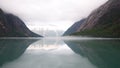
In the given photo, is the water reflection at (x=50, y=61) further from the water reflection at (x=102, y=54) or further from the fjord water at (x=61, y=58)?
the water reflection at (x=102, y=54)

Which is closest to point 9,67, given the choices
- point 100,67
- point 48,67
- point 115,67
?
point 48,67

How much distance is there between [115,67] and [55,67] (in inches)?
260

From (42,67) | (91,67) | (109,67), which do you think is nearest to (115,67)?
(109,67)

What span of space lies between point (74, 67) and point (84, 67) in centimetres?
114

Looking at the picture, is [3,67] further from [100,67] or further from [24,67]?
Answer: [100,67]

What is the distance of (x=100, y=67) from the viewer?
22547mm

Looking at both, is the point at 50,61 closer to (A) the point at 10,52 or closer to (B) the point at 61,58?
(B) the point at 61,58

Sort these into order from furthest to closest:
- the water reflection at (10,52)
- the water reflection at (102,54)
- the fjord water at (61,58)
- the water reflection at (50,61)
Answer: the water reflection at (10,52) → the water reflection at (102,54) → the fjord water at (61,58) → the water reflection at (50,61)

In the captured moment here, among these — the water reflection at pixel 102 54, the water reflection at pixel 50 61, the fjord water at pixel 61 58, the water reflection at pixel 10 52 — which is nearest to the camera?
the water reflection at pixel 50 61

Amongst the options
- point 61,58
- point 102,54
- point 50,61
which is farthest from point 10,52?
point 102,54

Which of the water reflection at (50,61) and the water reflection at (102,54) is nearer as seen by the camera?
the water reflection at (50,61)

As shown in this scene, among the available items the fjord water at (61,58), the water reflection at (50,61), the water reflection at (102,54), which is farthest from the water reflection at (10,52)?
the water reflection at (102,54)

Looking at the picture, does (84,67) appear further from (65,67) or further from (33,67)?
(33,67)

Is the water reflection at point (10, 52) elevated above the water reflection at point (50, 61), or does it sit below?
above
